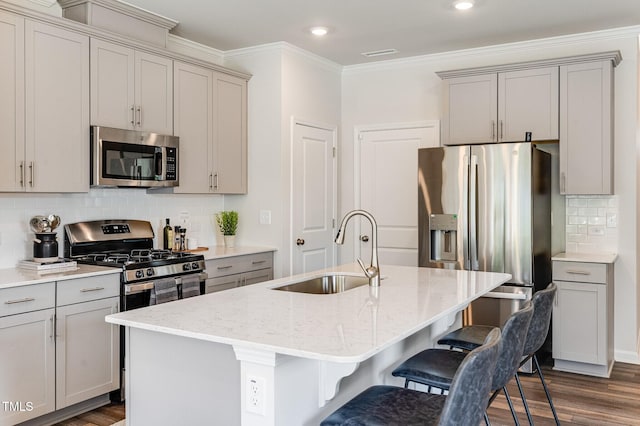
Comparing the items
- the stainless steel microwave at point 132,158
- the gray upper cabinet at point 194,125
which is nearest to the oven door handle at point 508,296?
the gray upper cabinet at point 194,125

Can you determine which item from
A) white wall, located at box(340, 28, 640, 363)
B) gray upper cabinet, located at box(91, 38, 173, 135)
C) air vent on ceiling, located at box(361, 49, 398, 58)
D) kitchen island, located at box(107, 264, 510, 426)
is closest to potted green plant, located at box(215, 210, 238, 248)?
gray upper cabinet, located at box(91, 38, 173, 135)

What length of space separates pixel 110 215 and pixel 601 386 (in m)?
3.76

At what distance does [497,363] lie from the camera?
2123 mm

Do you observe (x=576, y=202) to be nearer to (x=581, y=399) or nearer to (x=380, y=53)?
(x=581, y=399)

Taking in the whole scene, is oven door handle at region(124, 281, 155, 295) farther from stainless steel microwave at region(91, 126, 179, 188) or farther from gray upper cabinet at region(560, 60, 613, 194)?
gray upper cabinet at region(560, 60, 613, 194)

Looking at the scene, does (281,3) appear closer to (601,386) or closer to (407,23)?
(407,23)

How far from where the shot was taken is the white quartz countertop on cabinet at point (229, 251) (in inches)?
173

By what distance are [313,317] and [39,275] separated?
1948 millimetres

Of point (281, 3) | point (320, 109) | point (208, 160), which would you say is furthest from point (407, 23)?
point (208, 160)

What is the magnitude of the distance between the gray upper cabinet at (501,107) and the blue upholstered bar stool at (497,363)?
256 cm

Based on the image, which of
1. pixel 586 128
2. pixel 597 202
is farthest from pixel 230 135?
pixel 597 202

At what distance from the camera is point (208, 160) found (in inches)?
185

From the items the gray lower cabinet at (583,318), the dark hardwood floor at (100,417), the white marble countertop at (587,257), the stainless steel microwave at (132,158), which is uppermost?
the stainless steel microwave at (132,158)

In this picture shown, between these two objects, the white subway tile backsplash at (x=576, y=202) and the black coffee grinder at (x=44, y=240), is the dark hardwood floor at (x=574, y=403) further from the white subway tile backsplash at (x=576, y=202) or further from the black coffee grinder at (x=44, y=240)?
the white subway tile backsplash at (x=576, y=202)
